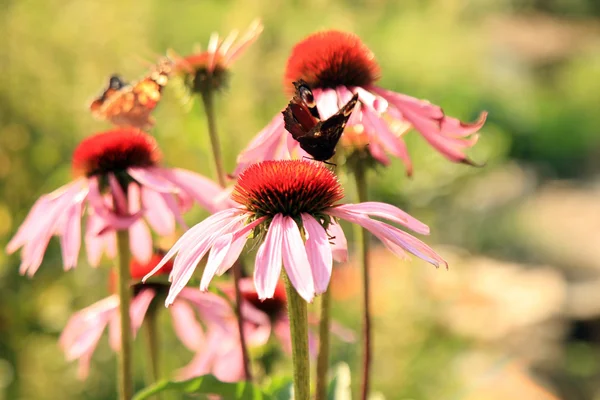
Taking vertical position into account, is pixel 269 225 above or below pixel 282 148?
below

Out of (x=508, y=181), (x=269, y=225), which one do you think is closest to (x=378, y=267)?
(x=269, y=225)

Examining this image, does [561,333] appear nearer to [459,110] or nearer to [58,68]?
[459,110]

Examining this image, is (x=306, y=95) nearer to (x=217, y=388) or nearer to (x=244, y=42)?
(x=244, y=42)

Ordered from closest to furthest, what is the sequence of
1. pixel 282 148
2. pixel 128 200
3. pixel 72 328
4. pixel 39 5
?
pixel 282 148 < pixel 128 200 < pixel 72 328 < pixel 39 5

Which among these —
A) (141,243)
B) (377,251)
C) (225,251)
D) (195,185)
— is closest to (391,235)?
(225,251)

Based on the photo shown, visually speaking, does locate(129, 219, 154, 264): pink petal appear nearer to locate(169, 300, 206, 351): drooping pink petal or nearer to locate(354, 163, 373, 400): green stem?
locate(169, 300, 206, 351): drooping pink petal

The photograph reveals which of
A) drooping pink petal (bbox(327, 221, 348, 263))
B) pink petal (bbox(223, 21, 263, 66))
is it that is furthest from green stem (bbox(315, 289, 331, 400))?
pink petal (bbox(223, 21, 263, 66))
